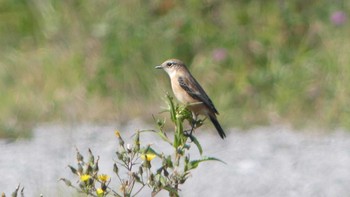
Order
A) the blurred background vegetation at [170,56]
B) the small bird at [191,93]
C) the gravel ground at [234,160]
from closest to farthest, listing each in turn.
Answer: the small bird at [191,93], the gravel ground at [234,160], the blurred background vegetation at [170,56]

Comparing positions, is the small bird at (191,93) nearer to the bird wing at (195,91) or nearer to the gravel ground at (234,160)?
the bird wing at (195,91)

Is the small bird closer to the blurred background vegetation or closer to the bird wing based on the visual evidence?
the bird wing

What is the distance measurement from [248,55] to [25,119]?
2517 millimetres

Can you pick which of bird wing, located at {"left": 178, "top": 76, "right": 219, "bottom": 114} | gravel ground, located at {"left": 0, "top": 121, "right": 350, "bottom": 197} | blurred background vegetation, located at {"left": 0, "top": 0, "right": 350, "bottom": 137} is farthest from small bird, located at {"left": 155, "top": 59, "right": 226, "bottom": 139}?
blurred background vegetation, located at {"left": 0, "top": 0, "right": 350, "bottom": 137}

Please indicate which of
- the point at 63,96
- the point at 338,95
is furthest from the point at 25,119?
the point at 338,95

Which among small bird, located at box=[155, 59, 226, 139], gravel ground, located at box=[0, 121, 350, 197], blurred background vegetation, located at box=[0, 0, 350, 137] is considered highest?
blurred background vegetation, located at box=[0, 0, 350, 137]

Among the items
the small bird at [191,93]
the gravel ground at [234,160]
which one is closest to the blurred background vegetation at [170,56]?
the gravel ground at [234,160]

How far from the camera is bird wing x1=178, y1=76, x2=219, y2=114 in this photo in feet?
18.9

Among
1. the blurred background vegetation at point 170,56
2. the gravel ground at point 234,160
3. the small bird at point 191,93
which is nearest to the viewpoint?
the small bird at point 191,93

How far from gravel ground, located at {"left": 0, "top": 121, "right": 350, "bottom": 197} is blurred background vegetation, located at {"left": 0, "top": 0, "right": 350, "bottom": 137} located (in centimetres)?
26

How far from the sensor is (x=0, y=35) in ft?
39.1

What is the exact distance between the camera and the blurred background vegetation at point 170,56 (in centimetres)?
1003

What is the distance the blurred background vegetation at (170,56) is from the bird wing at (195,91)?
3630 mm

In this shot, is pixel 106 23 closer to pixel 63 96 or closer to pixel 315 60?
pixel 63 96
